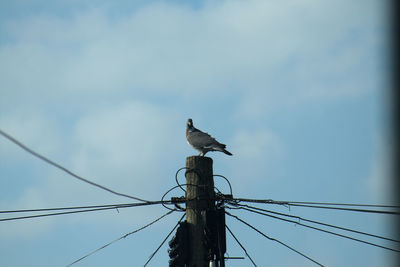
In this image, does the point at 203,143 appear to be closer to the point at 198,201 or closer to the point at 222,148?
the point at 222,148

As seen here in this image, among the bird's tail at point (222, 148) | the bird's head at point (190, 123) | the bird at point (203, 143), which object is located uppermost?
the bird's head at point (190, 123)

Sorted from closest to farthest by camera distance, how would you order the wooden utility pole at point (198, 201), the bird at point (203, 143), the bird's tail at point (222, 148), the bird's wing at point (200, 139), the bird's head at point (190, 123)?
the wooden utility pole at point (198, 201)
the bird's tail at point (222, 148)
the bird at point (203, 143)
the bird's wing at point (200, 139)
the bird's head at point (190, 123)

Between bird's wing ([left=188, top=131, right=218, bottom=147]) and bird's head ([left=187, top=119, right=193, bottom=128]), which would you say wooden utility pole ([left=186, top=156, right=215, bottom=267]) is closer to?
bird's wing ([left=188, top=131, right=218, bottom=147])

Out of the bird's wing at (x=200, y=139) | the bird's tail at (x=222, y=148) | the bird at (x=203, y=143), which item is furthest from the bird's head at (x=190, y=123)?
the bird's tail at (x=222, y=148)

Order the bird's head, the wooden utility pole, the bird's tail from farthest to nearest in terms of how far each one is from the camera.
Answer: the bird's head → the bird's tail → the wooden utility pole

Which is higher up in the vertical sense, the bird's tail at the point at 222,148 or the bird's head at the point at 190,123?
the bird's head at the point at 190,123

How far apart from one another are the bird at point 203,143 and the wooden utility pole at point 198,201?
13.2 feet

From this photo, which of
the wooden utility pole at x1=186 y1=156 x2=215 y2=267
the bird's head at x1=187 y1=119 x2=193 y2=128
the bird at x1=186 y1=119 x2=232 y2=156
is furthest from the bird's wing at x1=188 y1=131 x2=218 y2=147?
the wooden utility pole at x1=186 y1=156 x2=215 y2=267

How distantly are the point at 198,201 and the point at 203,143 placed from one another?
5.06 meters

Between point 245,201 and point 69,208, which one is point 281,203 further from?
point 69,208

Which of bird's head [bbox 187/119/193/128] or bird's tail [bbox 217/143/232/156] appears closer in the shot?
bird's tail [bbox 217/143/232/156]

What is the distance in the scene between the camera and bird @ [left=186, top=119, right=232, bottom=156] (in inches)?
517

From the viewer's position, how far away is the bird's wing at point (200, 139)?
13429 millimetres

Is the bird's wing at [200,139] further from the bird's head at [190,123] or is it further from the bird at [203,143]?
the bird's head at [190,123]
